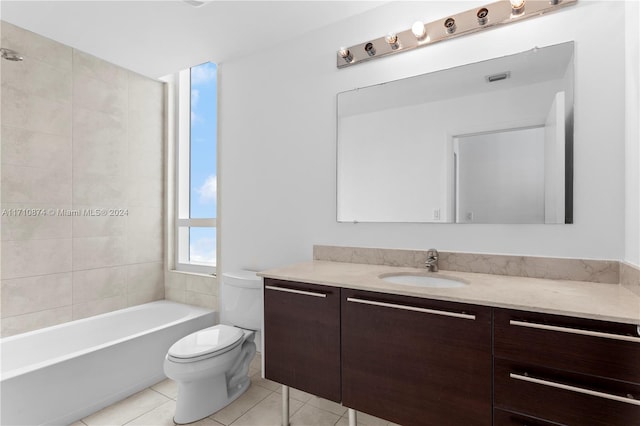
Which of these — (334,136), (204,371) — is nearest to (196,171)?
(334,136)

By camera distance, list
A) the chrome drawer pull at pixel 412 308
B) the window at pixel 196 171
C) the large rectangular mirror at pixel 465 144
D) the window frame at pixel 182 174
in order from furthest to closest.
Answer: the window frame at pixel 182 174
the window at pixel 196 171
the large rectangular mirror at pixel 465 144
the chrome drawer pull at pixel 412 308

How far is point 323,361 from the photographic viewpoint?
147 cm

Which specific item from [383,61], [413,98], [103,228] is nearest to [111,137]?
[103,228]

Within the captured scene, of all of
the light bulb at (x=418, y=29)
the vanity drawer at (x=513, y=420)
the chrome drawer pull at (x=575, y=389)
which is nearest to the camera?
the chrome drawer pull at (x=575, y=389)

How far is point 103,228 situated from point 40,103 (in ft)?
3.34

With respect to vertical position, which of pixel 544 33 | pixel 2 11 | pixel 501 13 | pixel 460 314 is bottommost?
pixel 460 314

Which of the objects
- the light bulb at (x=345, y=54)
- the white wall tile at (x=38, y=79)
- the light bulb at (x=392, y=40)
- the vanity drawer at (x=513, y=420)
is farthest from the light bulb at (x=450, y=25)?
the white wall tile at (x=38, y=79)

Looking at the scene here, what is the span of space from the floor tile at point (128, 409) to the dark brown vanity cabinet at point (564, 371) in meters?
1.89

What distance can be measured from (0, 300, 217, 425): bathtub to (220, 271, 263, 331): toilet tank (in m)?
0.49

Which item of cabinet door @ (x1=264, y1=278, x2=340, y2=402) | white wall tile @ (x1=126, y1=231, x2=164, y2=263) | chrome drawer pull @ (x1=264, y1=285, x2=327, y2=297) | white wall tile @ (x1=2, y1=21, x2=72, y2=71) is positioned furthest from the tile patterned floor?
white wall tile @ (x1=2, y1=21, x2=72, y2=71)

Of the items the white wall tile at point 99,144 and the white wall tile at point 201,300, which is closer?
the white wall tile at point 99,144

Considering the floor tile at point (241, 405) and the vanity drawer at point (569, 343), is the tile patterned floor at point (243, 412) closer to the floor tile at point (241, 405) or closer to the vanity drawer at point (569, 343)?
the floor tile at point (241, 405)

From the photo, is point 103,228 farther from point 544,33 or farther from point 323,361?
point 544,33

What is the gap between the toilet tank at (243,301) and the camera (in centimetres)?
213
